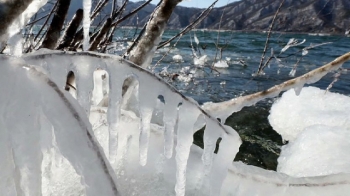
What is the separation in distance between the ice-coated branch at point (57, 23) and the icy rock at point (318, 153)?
1.37m

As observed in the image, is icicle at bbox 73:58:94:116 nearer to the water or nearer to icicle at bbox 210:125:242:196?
icicle at bbox 210:125:242:196

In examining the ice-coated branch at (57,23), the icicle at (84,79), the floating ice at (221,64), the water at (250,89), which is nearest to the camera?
the icicle at (84,79)

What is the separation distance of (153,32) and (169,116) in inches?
15.0

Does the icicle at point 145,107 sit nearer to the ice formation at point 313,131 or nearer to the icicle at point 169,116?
the icicle at point 169,116

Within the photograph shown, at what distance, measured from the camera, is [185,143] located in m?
0.71

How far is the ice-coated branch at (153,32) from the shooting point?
37.3 inches

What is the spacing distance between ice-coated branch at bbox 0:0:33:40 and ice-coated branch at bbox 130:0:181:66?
1.72 feet

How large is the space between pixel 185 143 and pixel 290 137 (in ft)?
10.2

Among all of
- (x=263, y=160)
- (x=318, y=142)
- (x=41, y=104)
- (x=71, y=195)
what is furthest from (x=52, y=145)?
(x=263, y=160)

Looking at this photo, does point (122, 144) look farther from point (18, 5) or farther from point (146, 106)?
point (18, 5)

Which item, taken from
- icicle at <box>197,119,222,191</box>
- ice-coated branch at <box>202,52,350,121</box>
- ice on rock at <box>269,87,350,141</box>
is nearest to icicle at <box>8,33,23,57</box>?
icicle at <box>197,119,222,191</box>

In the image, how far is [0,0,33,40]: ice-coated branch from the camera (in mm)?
453

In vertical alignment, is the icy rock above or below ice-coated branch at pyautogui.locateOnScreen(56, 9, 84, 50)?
below

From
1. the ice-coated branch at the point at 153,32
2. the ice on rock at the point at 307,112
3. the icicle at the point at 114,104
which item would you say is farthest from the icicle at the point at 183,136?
the ice on rock at the point at 307,112
